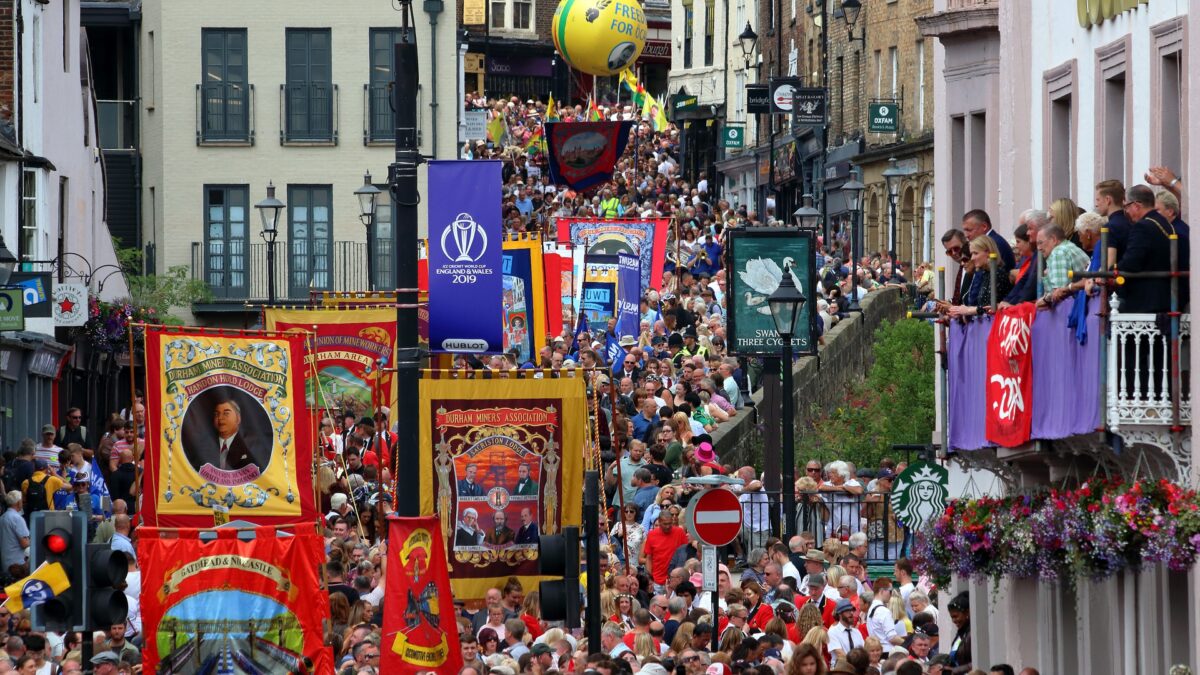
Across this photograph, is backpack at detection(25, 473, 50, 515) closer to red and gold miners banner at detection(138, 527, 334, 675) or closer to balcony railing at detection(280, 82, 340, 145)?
red and gold miners banner at detection(138, 527, 334, 675)

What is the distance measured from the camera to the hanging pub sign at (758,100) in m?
58.5

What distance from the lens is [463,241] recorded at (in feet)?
76.1

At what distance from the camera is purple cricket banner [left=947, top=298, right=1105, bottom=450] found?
18234 millimetres

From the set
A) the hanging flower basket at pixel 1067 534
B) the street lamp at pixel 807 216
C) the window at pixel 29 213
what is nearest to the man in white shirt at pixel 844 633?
the hanging flower basket at pixel 1067 534

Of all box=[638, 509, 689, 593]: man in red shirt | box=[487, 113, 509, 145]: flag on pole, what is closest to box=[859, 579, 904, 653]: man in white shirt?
box=[638, 509, 689, 593]: man in red shirt

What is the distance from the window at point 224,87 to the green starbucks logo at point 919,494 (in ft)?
99.9

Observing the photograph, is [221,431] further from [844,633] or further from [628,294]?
[628,294]

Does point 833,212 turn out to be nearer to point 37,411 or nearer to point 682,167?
point 682,167

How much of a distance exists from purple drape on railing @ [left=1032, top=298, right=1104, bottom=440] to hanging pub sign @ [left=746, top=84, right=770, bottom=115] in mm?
37994

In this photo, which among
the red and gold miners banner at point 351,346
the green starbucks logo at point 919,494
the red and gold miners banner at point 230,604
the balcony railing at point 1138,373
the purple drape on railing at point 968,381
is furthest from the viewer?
the red and gold miners banner at point 351,346

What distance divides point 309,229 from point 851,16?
17742 millimetres

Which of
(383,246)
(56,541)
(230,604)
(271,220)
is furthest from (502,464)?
(383,246)

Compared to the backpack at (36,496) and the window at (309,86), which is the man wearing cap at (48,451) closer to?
the backpack at (36,496)

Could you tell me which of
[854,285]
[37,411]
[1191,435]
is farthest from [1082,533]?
[854,285]
